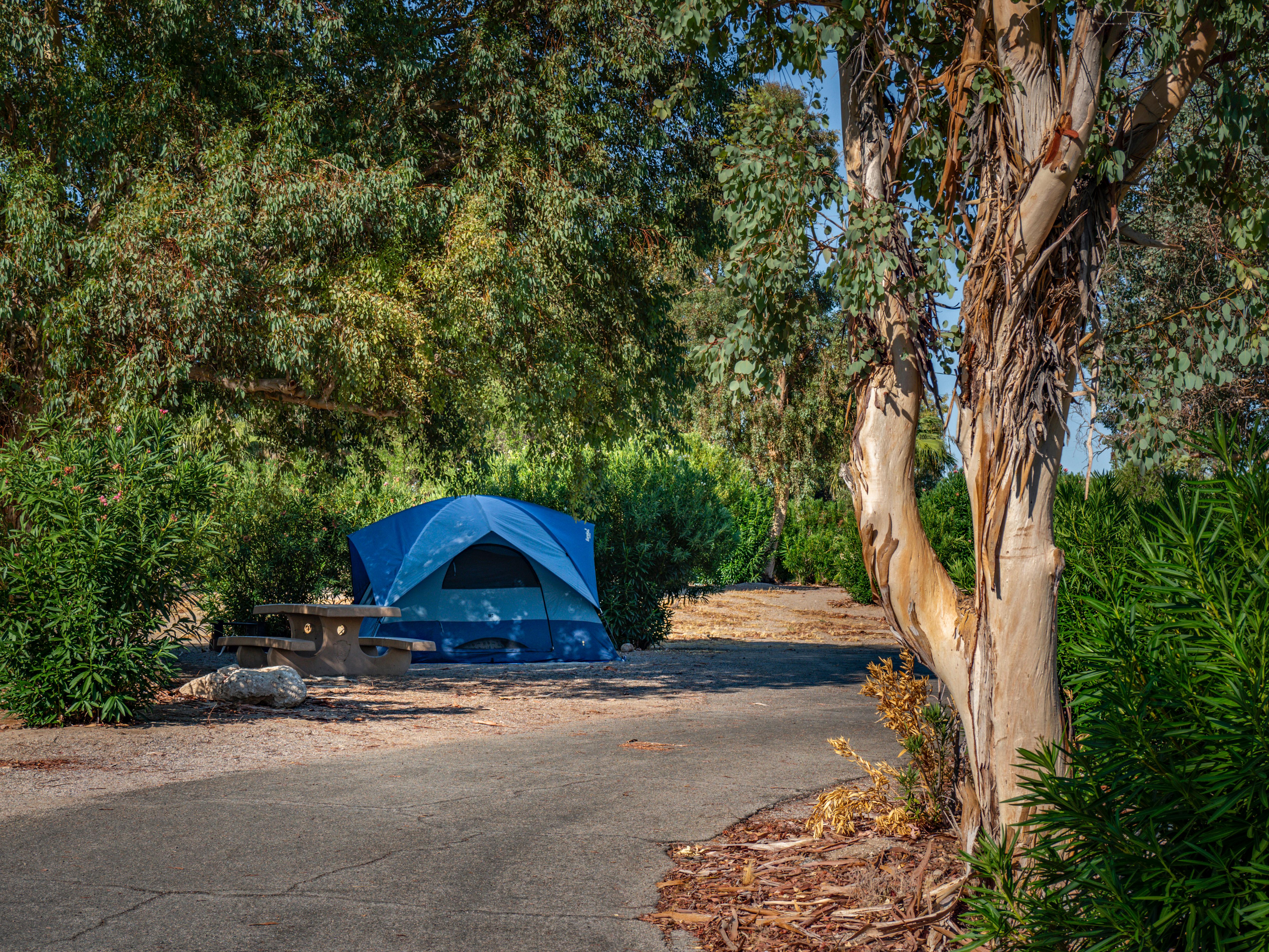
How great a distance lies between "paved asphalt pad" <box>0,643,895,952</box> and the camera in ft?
13.5

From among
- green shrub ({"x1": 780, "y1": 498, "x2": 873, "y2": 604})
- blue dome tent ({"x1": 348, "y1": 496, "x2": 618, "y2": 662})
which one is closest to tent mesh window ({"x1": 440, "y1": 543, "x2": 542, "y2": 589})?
blue dome tent ({"x1": 348, "y1": 496, "x2": 618, "y2": 662})

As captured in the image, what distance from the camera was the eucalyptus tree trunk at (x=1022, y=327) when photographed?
403 centimetres

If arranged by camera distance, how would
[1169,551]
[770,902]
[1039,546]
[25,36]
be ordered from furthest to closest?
[25,36] → [770,902] → [1039,546] → [1169,551]

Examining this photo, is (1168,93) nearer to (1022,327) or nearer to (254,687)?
(1022,327)

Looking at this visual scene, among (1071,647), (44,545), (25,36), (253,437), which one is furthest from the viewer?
(253,437)

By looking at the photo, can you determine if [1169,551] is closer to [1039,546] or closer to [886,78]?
[1039,546]

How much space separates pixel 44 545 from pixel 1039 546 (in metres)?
7.80

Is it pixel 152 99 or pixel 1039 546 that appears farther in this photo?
pixel 152 99

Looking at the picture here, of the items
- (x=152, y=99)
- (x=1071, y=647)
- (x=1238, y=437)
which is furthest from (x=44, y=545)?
(x=1238, y=437)

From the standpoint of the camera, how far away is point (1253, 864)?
243 centimetres

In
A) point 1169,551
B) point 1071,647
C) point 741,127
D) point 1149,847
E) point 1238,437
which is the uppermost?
point 741,127

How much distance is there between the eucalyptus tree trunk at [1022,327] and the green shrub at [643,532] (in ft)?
39.4

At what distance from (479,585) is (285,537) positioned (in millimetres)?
2951

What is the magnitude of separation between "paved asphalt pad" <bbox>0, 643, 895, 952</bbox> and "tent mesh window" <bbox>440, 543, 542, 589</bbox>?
6.59 metres
